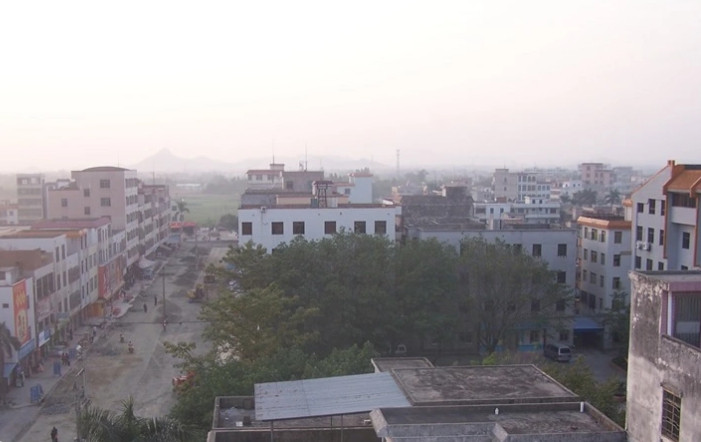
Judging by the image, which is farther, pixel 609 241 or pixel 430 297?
pixel 609 241

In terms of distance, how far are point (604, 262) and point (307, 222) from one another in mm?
18116

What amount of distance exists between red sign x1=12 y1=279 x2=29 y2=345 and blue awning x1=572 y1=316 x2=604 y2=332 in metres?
29.1

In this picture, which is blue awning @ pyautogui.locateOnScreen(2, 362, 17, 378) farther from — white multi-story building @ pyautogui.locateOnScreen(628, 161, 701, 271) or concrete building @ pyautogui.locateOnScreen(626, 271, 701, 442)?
white multi-story building @ pyautogui.locateOnScreen(628, 161, 701, 271)

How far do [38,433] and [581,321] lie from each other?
29150 mm

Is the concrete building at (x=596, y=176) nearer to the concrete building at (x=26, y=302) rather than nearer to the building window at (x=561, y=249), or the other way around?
the building window at (x=561, y=249)

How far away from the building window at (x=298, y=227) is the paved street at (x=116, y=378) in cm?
857

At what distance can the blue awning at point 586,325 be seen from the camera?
3947 cm

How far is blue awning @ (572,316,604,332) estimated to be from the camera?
129ft

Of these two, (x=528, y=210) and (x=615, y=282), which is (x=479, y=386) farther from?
(x=528, y=210)

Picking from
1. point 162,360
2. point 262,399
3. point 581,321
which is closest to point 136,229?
point 162,360

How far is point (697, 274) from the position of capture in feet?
40.9

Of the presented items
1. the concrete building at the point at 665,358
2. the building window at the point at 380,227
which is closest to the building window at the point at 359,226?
the building window at the point at 380,227

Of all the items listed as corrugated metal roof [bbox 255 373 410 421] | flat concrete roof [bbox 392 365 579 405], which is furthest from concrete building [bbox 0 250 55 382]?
flat concrete roof [bbox 392 365 579 405]

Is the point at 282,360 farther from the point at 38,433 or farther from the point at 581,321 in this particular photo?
the point at 581,321
